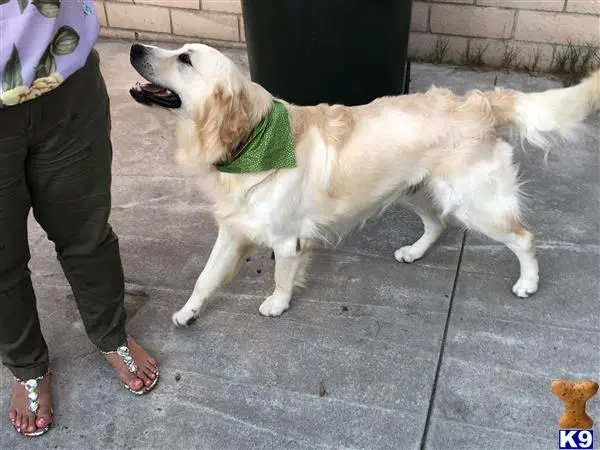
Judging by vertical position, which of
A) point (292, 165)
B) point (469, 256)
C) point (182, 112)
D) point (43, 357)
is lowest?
point (469, 256)

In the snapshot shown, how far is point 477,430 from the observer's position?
2.59 metres

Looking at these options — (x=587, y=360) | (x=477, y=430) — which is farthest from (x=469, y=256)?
(x=477, y=430)

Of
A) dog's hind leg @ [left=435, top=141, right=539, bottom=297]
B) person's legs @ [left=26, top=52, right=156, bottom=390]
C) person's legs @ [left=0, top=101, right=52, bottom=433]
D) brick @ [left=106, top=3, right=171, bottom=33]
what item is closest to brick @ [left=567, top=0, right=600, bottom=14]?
dog's hind leg @ [left=435, top=141, right=539, bottom=297]

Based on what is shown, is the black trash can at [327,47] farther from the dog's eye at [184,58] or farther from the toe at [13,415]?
the toe at [13,415]

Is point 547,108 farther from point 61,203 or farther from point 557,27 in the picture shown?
point 557,27

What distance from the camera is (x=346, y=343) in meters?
3.02

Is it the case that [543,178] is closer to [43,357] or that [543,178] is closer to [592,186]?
[592,186]

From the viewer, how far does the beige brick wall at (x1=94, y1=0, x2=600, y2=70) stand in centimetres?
521

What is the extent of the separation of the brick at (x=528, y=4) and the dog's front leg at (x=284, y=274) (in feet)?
11.0

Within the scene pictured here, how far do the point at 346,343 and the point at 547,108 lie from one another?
146 centimetres

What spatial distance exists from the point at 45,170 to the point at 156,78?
60cm

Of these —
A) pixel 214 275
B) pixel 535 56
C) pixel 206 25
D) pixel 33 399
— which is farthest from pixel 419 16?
pixel 33 399

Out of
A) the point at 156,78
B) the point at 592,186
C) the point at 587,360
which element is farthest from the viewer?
the point at 592,186

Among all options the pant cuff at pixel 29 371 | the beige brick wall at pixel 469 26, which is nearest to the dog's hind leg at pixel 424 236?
the pant cuff at pixel 29 371
